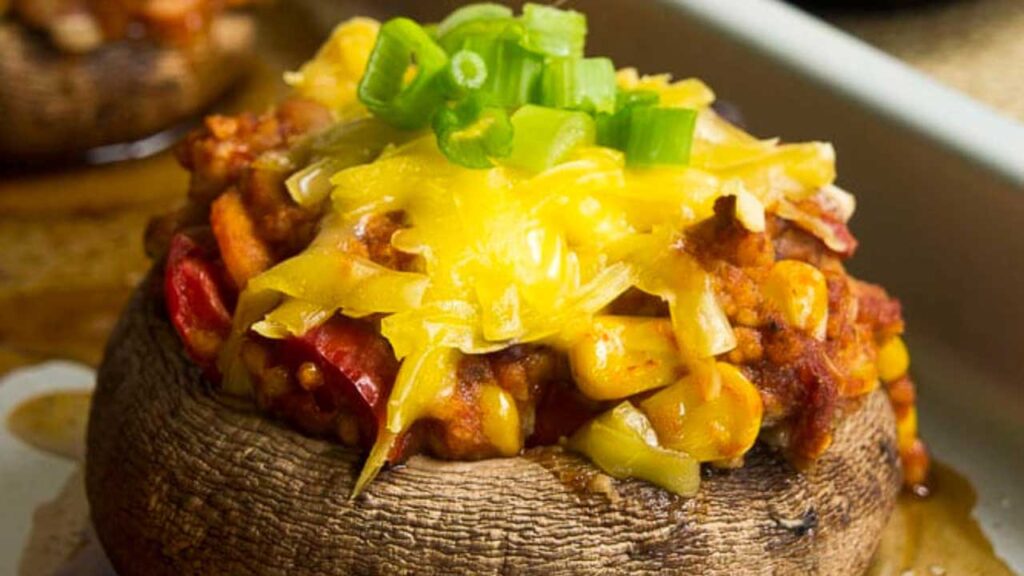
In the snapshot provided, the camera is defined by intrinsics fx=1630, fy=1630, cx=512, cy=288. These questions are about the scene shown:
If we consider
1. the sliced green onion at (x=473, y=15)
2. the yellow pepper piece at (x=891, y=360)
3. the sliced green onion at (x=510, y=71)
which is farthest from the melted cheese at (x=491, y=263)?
the yellow pepper piece at (x=891, y=360)

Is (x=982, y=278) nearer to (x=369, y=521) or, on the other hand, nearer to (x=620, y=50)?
(x=620, y=50)

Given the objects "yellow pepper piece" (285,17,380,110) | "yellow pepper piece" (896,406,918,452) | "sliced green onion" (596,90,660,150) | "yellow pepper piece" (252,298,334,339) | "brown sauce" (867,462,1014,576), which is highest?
"sliced green onion" (596,90,660,150)

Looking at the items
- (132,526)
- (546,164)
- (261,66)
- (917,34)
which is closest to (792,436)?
(546,164)

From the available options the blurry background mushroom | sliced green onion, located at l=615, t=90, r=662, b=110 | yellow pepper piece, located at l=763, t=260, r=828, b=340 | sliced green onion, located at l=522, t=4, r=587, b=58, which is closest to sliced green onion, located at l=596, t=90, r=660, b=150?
sliced green onion, located at l=615, t=90, r=662, b=110

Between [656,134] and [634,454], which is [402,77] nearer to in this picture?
[656,134]

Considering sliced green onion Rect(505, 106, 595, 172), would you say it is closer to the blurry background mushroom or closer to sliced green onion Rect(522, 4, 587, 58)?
sliced green onion Rect(522, 4, 587, 58)

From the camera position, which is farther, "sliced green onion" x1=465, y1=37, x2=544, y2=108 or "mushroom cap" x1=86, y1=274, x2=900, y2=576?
"sliced green onion" x1=465, y1=37, x2=544, y2=108
